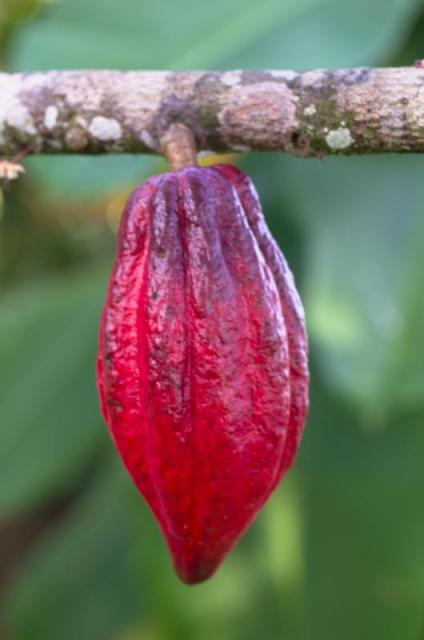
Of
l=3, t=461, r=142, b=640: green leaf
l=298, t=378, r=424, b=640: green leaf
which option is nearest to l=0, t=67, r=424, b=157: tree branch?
l=298, t=378, r=424, b=640: green leaf

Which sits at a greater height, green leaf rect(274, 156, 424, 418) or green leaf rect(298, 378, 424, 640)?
green leaf rect(274, 156, 424, 418)

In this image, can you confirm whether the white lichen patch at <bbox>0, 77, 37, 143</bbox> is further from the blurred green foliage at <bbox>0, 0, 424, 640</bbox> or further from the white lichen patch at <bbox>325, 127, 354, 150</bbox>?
the blurred green foliage at <bbox>0, 0, 424, 640</bbox>

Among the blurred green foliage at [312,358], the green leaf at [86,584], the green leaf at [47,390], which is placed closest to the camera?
the blurred green foliage at [312,358]

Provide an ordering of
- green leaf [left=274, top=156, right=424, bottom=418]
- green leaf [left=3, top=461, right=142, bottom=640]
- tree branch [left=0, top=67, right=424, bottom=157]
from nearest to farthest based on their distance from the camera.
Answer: tree branch [left=0, top=67, right=424, bottom=157]
green leaf [left=274, top=156, right=424, bottom=418]
green leaf [left=3, top=461, right=142, bottom=640]

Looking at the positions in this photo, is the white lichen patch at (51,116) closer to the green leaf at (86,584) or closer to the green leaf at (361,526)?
the green leaf at (361,526)

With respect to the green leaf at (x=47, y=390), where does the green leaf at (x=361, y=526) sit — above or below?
below

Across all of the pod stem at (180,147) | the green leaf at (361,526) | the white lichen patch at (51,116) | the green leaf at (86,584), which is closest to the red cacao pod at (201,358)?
the pod stem at (180,147)

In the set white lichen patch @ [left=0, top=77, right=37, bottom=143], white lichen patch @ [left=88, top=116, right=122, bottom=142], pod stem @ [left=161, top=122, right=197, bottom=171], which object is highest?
white lichen patch @ [left=0, top=77, right=37, bottom=143]

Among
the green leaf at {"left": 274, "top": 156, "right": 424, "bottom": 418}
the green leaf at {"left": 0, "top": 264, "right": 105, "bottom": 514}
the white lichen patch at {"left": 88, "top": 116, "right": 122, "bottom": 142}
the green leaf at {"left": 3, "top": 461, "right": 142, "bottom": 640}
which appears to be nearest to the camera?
the white lichen patch at {"left": 88, "top": 116, "right": 122, "bottom": 142}

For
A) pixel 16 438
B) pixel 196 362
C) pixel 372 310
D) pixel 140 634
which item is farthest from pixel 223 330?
pixel 140 634
